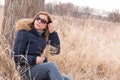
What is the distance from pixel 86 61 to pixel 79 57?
0.48ft

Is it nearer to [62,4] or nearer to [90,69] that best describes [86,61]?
[90,69]

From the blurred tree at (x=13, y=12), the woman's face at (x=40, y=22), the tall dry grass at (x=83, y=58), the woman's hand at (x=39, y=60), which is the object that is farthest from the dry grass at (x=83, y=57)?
the woman's hand at (x=39, y=60)

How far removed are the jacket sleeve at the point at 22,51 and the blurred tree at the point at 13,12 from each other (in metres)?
0.66

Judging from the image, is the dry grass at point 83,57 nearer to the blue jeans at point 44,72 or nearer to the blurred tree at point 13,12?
the blurred tree at point 13,12

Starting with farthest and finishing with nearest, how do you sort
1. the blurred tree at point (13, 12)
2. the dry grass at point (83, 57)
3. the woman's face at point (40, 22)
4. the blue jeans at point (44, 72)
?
Answer: the dry grass at point (83, 57) < the blurred tree at point (13, 12) < the woman's face at point (40, 22) < the blue jeans at point (44, 72)

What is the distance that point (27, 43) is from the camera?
16.8 ft

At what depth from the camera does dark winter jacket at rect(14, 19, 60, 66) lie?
196 inches

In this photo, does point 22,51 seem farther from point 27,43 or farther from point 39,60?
point 39,60

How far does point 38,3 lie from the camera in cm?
578

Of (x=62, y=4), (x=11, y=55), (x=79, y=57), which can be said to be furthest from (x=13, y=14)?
(x=62, y=4)

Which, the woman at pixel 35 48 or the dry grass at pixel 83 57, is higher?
the woman at pixel 35 48

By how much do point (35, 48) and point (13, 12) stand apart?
0.87 m

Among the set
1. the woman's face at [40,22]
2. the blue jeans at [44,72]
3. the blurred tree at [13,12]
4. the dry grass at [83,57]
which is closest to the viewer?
the blue jeans at [44,72]

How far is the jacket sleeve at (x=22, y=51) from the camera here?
4941 millimetres
